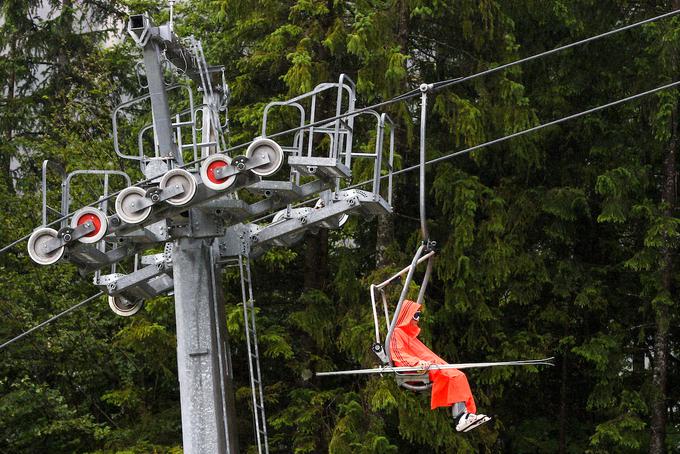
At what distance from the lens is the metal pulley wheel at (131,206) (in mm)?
8258

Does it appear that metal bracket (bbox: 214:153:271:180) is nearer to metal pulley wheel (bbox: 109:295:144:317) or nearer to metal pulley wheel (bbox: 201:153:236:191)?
metal pulley wheel (bbox: 201:153:236:191)

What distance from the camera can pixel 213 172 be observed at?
8164mm

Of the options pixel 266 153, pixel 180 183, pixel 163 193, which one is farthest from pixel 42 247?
pixel 266 153

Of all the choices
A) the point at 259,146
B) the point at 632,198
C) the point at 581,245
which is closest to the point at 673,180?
the point at 632,198

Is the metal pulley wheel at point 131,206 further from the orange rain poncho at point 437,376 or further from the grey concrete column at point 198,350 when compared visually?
the orange rain poncho at point 437,376

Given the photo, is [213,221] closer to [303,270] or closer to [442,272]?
[442,272]

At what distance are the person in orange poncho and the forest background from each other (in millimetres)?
5690

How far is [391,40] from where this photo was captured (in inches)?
590

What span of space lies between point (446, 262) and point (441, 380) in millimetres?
7215

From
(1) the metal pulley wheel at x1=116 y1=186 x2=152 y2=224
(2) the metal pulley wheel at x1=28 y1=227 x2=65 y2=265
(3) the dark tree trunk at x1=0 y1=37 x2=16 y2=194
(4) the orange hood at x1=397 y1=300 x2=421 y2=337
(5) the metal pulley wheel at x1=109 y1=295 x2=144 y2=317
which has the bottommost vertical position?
(4) the orange hood at x1=397 y1=300 x2=421 y2=337

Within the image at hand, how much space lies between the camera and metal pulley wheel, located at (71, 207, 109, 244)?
8.40 metres

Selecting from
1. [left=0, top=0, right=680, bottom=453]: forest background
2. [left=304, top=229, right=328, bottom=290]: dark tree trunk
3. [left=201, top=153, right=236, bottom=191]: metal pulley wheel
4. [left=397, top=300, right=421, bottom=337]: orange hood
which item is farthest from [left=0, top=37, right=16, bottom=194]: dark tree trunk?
[left=201, top=153, right=236, bottom=191]: metal pulley wheel

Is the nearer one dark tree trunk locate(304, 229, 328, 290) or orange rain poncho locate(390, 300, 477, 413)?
orange rain poncho locate(390, 300, 477, 413)

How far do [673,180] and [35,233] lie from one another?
9.96m
